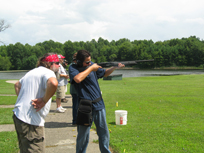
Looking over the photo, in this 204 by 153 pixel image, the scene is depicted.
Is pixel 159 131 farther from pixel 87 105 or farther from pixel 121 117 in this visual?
pixel 87 105

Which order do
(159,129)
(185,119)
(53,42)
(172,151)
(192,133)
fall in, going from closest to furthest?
(172,151) < (192,133) < (159,129) < (185,119) < (53,42)

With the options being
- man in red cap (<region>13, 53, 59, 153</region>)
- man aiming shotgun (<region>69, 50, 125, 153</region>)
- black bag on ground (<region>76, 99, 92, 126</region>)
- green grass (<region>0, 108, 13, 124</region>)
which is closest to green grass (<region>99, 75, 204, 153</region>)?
man aiming shotgun (<region>69, 50, 125, 153</region>)

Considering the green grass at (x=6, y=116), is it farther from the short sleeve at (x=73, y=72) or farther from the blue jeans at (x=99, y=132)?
the short sleeve at (x=73, y=72)

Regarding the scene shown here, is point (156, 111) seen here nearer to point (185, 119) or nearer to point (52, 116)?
point (185, 119)

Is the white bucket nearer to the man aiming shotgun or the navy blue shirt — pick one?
the man aiming shotgun

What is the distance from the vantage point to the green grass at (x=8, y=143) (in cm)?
466

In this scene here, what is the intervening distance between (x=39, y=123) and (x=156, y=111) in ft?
20.8

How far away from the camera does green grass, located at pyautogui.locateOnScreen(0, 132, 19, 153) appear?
4657mm

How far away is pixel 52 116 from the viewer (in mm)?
7879

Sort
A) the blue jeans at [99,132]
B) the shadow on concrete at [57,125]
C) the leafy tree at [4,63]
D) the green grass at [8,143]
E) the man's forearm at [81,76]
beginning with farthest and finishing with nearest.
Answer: the leafy tree at [4,63]
the shadow on concrete at [57,125]
the green grass at [8,143]
the blue jeans at [99,132]
the man's forearm at [81,76]

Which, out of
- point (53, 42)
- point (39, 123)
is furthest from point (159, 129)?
point (53, 42)

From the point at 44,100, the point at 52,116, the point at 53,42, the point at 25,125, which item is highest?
the point at 53,42

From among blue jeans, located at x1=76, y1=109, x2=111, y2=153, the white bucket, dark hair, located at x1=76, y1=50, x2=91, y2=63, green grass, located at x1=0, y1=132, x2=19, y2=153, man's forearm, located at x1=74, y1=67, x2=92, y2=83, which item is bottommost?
green grass, located at x1=0, y1=132, x2=19, y2=153

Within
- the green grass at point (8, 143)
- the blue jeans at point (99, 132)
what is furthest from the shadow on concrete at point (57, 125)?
the blue jeans at point (99, 132)
